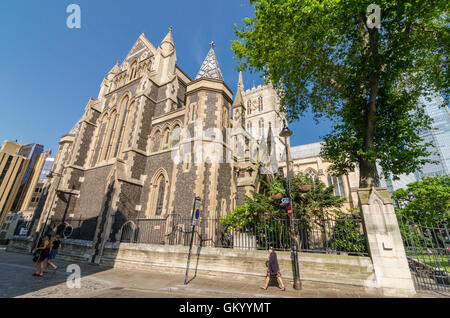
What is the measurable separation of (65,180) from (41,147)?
6102cm

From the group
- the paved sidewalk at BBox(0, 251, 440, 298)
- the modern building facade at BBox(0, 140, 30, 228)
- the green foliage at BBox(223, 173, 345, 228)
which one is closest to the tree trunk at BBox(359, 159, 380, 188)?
the green foliage at BBox(223, 173, 345, 228)

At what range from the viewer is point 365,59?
324 inches

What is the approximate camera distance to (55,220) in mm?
15219

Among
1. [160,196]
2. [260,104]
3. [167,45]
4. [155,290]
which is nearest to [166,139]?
[160,196]

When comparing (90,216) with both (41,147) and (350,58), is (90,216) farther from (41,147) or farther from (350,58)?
(41,147)

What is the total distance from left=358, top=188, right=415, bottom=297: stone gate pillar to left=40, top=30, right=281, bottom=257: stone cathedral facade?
746 cm

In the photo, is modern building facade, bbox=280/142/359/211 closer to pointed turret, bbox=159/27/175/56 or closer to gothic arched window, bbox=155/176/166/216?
gothic arched window, bbox=155/176/166/216

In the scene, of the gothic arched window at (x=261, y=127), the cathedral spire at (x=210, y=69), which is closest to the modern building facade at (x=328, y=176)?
the gothic arched window at (x=261, y=127)

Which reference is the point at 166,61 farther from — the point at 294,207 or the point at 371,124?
the point at 371,124

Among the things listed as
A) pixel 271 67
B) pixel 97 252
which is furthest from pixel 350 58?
pixel 97 252

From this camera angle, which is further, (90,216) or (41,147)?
(41,147)

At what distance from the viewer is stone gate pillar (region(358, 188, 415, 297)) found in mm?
5535

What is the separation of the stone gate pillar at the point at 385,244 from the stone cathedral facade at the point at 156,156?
24.5 feet
